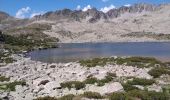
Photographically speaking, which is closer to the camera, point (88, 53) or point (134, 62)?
point (134, 62)

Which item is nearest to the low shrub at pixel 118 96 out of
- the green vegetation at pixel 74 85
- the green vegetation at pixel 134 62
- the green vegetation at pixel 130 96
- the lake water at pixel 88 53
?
the green vegetation at pixel 130 96

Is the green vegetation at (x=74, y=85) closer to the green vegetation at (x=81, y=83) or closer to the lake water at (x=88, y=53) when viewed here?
the green vegetation at (x=81, y=83)

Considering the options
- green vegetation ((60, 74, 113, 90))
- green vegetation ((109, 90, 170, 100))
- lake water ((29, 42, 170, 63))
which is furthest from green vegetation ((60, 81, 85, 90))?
lake water ((29, 42, 170, 63))

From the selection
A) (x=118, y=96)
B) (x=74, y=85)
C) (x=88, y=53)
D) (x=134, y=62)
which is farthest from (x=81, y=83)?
(x=88, y=53)

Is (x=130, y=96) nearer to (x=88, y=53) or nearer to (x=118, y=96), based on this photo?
(x=118, y=96)

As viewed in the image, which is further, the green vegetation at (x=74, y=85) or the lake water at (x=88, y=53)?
the lake water at (x=88, y=53)

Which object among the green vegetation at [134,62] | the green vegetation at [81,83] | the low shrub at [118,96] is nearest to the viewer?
the low shrub at [118,96]

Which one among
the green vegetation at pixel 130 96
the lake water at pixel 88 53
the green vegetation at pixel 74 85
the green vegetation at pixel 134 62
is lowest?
the lake water at pixel 88 53

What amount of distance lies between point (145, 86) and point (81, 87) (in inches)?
178

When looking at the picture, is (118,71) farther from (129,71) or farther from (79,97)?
(79,97)

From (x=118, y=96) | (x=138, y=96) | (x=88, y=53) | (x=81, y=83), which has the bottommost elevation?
(x=88, y=53)

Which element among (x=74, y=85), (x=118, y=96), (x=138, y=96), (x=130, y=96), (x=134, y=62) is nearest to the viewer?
(x=118, y=96)

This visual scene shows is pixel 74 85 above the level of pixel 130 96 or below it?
below

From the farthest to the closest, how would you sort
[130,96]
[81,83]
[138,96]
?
[81,83], [138,96], [130,96]
